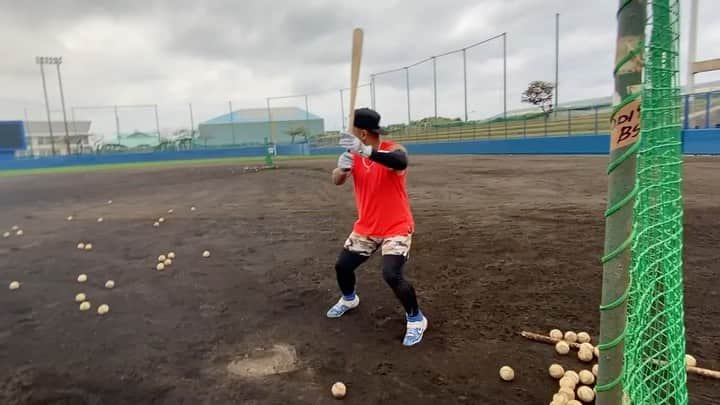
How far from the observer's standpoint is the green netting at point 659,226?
1977 mm

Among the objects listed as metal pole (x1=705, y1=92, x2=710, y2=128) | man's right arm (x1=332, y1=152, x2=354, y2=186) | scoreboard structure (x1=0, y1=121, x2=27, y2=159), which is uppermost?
scoreboard structure (x1=0, y1=121, x2=27, y2=159)

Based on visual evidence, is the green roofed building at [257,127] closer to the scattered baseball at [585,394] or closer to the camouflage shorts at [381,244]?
the camouflage shorts at [381,244]

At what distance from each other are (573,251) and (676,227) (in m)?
3.95

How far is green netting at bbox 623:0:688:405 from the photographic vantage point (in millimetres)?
1977

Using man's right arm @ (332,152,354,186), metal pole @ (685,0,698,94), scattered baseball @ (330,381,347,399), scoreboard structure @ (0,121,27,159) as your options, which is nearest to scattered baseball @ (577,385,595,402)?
scattered baseball @ (330,381,347,399)

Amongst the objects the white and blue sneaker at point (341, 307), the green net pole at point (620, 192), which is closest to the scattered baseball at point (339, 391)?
the white and blue sneaker at point (341, 307)

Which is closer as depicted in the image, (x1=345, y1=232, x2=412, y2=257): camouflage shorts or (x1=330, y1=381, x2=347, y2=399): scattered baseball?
(x1=330, y1=381, x2=347, y2=399): scattered baseball

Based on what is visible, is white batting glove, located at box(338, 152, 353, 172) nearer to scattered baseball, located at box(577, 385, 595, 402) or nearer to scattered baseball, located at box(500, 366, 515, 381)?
scattered baseball, located at box(500, 366, 515, 381)

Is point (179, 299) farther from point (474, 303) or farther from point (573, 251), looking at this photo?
point (573, 251)

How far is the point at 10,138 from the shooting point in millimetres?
45344

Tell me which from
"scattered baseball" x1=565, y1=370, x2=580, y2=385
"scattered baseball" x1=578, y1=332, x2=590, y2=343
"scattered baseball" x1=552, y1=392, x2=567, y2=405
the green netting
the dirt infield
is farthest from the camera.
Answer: "scattered baseball" x1=578, y1=332, x2=590, y2=343

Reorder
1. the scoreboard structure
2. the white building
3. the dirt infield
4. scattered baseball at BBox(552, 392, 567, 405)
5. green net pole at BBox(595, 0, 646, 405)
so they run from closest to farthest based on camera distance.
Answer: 1. green net pole at BBox(595, 0, 646, 405)
2. scattered baseball at BBox(552, 392, 567, 405)
3. the dirt infield
4. the scoreboard structure
5. the white building

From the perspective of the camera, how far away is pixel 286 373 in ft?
11.3

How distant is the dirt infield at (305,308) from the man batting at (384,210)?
0.42 metres
